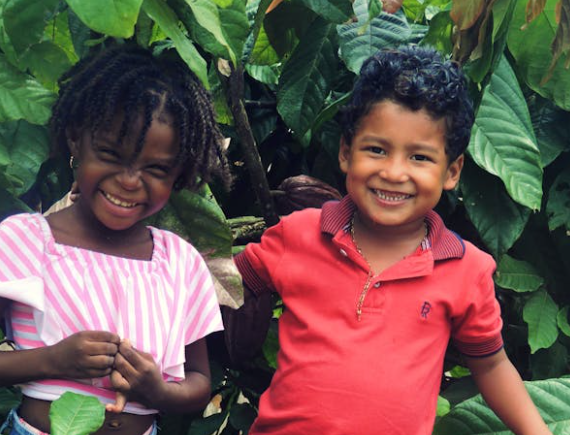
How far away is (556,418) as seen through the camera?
1624mm

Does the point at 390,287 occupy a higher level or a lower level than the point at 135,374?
higher

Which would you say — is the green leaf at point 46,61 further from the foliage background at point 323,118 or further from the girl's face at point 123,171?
the girl's face at point 123,171

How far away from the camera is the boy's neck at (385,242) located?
1516 mm

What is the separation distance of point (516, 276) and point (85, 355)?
1.10 m

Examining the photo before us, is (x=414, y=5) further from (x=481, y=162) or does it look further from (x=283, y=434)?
(x=283, y=434)

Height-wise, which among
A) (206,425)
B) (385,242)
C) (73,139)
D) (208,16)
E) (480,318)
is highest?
(208,16)

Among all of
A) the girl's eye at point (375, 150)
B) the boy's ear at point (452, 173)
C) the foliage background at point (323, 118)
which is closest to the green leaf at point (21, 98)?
the foliage background at point (323, 118)

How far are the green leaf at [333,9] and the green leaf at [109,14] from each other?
532 mm

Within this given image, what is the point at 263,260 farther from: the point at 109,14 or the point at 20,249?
the point at 109,14

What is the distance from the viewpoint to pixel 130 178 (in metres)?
1.33

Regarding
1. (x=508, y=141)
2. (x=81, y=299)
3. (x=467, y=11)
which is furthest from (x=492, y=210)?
(x=81, y=299)

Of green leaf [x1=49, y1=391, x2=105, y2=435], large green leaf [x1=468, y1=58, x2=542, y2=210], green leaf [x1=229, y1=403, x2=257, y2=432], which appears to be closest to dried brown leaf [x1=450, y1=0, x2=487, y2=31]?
large green leaf [x1=468, y1=58, x2=542, y2=210]

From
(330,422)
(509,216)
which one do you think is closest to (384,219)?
(330,422)

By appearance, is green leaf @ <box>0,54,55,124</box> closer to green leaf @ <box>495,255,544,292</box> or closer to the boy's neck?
the boy's neck
